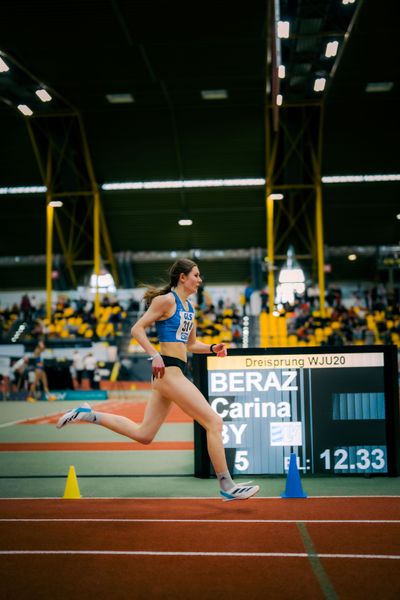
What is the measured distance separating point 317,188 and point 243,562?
2590 cm

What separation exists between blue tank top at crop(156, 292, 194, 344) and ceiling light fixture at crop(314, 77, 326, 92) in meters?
20.0

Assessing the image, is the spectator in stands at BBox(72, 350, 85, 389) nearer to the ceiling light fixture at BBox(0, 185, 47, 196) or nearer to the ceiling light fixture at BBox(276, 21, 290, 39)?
the ceiling light fixture at BBox(0, 185, 47, 196)

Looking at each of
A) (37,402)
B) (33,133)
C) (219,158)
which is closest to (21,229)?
(33,133)

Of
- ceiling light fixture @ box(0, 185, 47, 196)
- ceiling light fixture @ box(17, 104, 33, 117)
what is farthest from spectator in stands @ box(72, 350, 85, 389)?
ceiling light fixture @ box(17, 104, 33, 117)

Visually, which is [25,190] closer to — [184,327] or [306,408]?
[306,408]

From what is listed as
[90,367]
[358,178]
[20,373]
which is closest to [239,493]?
[20,373]

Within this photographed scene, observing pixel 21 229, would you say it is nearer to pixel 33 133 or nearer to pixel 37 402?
pixel 33 133

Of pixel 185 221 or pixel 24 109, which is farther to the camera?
pixel 185 221

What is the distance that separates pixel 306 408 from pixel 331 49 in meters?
17.3

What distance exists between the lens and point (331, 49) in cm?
2153

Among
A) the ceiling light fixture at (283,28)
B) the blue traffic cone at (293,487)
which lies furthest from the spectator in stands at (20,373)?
the blue traffic cone at (293,487)

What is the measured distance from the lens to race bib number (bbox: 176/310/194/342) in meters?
6.09

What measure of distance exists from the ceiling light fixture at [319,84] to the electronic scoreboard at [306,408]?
1870 centimetres

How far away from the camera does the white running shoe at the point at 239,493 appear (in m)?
5.77
